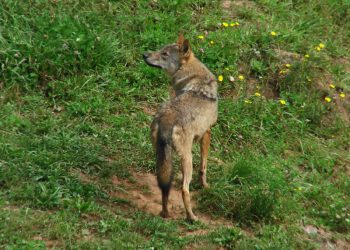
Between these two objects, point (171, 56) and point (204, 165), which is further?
point (171, 56)

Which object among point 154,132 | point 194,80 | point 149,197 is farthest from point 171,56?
point 149,197

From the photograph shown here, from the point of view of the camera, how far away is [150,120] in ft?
30.3

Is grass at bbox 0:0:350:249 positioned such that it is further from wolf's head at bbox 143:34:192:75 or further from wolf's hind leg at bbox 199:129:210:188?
wolf's head at bbox 143:34:192:75

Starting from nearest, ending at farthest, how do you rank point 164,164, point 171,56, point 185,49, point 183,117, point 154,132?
point 164,164
point 154,132
point 183,117
point 185,49
point 171,56

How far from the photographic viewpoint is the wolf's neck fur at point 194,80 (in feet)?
26.1

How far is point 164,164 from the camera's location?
22.3 ft

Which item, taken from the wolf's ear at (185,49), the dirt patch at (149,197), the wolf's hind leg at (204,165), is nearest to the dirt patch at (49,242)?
the dirt patch at (149,197)

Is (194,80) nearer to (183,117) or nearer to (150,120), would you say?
(183,117)

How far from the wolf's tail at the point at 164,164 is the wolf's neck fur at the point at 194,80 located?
45.3 inches

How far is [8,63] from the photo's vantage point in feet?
29.6

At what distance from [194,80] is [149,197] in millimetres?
1552

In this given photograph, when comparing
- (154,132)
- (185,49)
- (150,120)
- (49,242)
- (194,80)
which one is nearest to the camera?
(49,242)

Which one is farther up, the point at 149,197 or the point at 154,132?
the point at 154,132

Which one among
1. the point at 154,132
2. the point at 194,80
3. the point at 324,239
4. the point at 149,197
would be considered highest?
the point at 154,132
